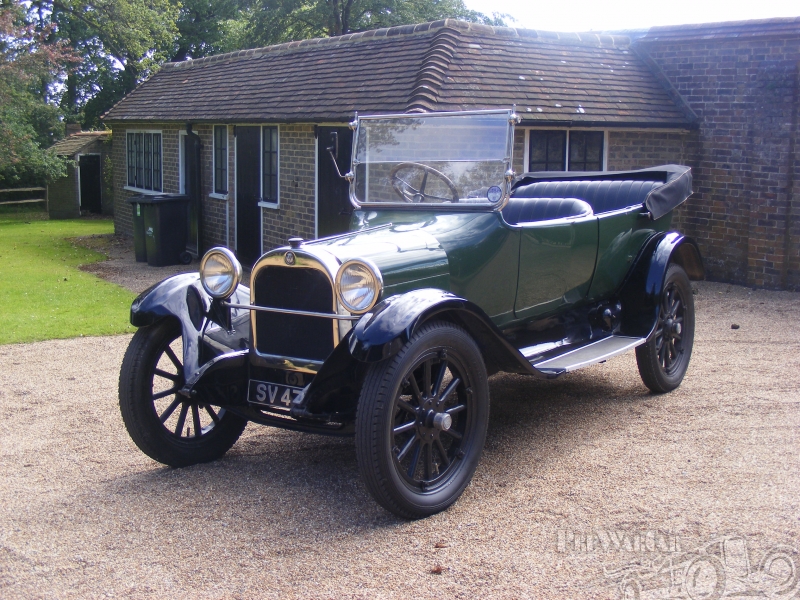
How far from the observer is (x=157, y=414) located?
15.7ft

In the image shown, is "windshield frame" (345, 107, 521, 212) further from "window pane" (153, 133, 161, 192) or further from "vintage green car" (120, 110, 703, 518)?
"window pane" (153, 133, 161, 192)

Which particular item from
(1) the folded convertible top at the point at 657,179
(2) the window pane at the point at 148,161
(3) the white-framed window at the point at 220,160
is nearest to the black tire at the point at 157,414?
(1) the folded convertible top at the point at 657,179

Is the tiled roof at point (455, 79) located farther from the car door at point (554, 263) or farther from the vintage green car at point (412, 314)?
the car door at point (554, 263)

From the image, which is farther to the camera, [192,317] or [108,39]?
[108,39]

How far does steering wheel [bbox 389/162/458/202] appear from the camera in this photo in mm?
5387

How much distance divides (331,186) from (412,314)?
793 centimetres

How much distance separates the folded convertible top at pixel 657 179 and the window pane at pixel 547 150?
3.67 metres

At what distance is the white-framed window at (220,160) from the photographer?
→ 14477mm

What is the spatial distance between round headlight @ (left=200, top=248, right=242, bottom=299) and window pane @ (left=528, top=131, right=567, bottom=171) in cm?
727

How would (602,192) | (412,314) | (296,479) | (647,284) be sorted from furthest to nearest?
1. (602,192)
2. (647,284)
3. (296,479)
4. (412,314)

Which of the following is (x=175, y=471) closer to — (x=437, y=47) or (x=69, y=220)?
(x=437, y=47)

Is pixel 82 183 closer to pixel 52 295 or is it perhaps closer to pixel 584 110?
pixel 52 295

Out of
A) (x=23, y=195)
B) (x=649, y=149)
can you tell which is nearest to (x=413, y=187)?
(x=649, y=149)

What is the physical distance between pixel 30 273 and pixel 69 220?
1181 centimetres
